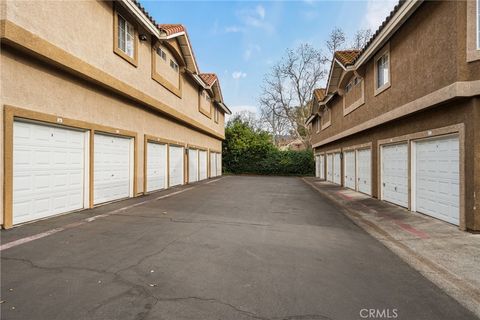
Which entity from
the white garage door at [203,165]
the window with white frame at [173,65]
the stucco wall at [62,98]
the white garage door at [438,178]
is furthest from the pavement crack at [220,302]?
the white garage door at [203,165]

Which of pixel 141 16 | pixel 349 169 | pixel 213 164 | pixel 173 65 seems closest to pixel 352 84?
pixel 349 169

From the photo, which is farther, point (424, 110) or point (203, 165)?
point (203, 165)

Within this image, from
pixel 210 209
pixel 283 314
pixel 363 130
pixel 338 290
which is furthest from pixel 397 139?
pixel 283 314

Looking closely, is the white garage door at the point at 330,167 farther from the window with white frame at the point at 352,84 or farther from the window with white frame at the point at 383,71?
the window with white frame at the point at 383,71

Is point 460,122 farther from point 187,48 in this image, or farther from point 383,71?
point 187,48

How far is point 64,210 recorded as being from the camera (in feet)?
26.7

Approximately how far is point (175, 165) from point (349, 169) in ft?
34.2

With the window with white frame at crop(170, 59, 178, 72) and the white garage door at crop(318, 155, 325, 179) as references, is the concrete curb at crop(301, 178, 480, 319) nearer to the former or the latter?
the window with white frame at crop(170, 59, 178, 72)

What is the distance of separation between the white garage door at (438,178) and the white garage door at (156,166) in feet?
35.7

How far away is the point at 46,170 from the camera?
24.3 feet

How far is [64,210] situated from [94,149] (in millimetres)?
2169

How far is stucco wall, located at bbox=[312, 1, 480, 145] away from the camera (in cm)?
666

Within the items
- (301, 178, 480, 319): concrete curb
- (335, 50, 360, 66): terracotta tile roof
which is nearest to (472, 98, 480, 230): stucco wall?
(301, 178, 480, 319): concrete curb

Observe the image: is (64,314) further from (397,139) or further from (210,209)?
(397,139)
